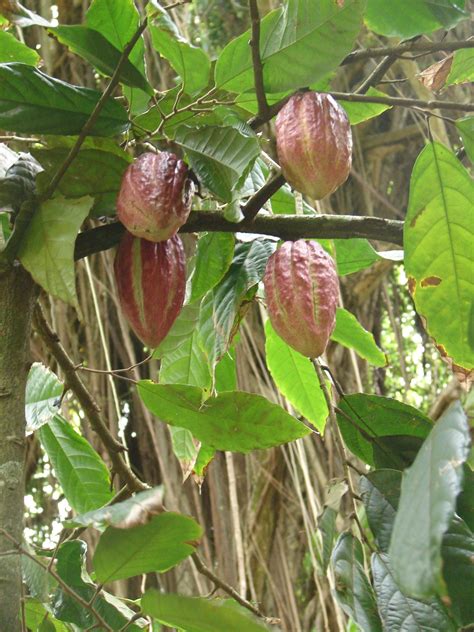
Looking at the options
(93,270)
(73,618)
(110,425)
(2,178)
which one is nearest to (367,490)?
(73,618)

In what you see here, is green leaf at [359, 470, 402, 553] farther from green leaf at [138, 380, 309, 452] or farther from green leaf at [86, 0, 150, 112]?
green leaf at [86, 0, 150, 112]

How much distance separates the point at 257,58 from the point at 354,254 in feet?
1.24

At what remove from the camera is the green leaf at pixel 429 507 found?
1.10 ft

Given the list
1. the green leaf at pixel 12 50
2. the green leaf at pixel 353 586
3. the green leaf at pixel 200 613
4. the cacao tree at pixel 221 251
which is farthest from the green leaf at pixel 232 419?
the green leaf at pixel 12 50

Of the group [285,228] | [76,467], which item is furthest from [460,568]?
[76,467]

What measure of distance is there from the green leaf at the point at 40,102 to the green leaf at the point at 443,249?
253mm

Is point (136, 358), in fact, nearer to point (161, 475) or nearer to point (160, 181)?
point (161, 475)

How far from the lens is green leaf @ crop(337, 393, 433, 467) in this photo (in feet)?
2.30

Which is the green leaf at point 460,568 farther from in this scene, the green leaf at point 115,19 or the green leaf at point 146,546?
the green leaf at point 115,19

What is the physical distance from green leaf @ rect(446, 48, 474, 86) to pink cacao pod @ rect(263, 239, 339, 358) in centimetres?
24

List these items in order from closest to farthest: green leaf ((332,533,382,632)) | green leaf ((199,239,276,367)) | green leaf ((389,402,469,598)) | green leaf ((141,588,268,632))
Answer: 1. green leaf ((389,402,469,598))
2. green leaf ((141,588,268,632))
3. green leaf ((332,533,382,632))
4. green leaf ((199,239,276,367))

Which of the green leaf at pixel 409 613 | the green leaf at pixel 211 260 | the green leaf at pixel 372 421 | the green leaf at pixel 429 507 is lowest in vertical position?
the green leaf at pixel 409 613

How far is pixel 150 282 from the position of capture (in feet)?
1.99

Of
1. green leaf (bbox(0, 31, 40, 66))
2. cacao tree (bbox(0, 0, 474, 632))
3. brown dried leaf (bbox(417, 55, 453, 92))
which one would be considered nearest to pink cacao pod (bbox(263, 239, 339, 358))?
cacao tree (bbox(0, 0, 474, 632))
